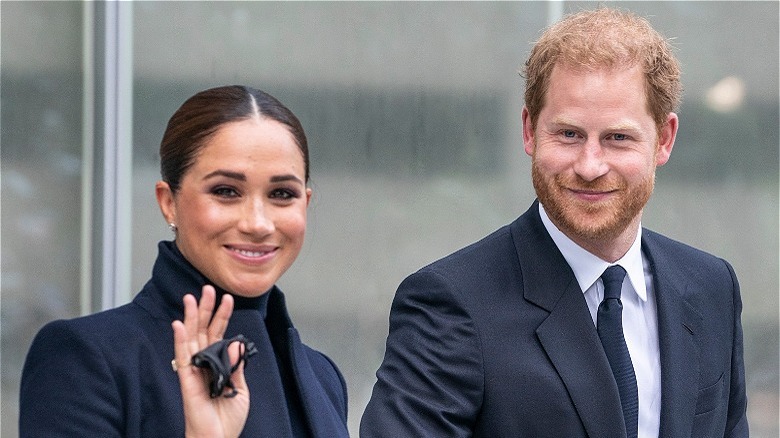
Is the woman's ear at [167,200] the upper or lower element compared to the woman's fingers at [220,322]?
upper

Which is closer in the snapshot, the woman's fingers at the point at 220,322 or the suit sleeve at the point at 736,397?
the woman's fingers at the point at 220,322

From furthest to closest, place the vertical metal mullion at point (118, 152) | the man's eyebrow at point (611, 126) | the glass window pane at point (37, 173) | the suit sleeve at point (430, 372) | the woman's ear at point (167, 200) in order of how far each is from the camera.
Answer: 1. the vertical metal mullion at point (118, 152)
2. the glass window pane at point (37, 173)
3. the woman's ear at point (167, 200)
4. the man's eyebrow at point (611, 126)
5. the suit sleeve at point (430, 372)

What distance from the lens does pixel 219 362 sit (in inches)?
99.7

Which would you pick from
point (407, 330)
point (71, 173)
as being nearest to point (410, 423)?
point (407, 330)

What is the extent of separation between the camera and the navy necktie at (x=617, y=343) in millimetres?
2486

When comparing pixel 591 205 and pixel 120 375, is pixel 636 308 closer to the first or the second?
pixel 591 205

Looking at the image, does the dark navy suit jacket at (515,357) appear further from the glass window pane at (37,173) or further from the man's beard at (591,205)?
the glass window pane at (37,173)

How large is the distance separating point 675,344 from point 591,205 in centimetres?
35

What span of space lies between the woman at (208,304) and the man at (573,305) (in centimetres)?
37

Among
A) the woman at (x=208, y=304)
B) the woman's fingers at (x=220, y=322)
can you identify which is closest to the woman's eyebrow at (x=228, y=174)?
the woman at (x=208, y=304)

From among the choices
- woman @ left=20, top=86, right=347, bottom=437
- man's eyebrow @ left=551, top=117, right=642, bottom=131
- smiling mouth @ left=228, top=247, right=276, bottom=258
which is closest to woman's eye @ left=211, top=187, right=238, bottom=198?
woman @ left=20, top=86, right=347, bottom=437

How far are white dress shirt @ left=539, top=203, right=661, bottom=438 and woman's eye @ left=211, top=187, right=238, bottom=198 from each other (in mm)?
623

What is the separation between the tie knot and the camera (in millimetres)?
2572

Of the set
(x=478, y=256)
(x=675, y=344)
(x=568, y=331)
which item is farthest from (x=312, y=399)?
(x=675, y=344)
